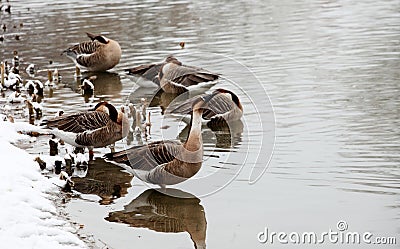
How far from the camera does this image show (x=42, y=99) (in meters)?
14.6

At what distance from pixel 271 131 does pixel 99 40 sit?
7.38 metres

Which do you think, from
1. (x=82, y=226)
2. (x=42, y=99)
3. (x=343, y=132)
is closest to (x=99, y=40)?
(x=42, y=99)

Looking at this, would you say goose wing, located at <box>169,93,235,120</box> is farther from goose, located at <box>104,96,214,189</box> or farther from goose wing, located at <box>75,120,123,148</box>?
goose, located at <box>104,96,214,189</box>

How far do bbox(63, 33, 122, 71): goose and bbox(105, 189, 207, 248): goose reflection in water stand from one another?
8.30 m

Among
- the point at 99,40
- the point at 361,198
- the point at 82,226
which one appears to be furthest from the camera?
the point at 99,40

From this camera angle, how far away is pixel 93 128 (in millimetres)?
10539

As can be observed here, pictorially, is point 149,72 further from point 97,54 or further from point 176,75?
point 97,54

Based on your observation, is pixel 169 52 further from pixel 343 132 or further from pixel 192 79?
pixel 343 132

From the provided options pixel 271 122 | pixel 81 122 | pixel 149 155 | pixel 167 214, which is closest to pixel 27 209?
pixel 167 214

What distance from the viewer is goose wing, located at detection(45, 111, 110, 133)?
1056 cm

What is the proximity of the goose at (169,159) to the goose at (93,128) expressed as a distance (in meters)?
1.34

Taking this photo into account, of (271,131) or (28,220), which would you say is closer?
(28,220)

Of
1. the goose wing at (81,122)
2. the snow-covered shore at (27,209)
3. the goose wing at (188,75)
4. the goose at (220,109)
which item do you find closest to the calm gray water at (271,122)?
the goose at (220,109)

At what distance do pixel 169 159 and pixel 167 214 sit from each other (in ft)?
2.37
